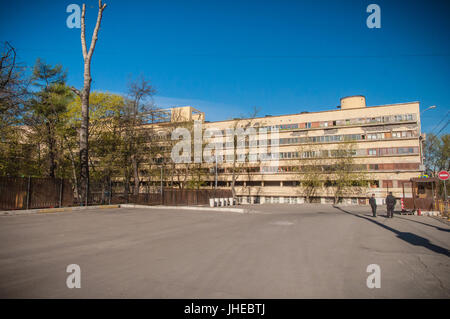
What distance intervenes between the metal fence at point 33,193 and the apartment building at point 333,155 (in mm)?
25254

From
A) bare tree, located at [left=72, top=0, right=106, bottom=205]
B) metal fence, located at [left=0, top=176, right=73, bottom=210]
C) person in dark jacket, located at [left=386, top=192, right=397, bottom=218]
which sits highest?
bare tree, located at [left=72, top=0, right=106, bottom=205]

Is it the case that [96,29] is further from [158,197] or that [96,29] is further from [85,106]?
[158,197]

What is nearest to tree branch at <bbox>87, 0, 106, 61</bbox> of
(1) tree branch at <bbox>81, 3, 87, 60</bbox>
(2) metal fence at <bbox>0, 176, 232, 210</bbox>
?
(1) tree branch at <bbox>81, 3, 87, 60</bbox>

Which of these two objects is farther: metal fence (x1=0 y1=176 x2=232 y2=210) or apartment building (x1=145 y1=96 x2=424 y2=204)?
apartment building (x1=145 y1=96 x2=424 y2=204)

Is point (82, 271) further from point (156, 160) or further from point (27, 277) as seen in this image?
point (156, 160)

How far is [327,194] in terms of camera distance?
59.3 m

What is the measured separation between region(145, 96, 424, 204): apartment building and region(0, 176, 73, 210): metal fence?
25.3 m

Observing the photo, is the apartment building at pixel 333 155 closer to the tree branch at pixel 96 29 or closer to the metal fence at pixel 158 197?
the metal fence at pixel 158 197

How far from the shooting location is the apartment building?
53781 millimetres

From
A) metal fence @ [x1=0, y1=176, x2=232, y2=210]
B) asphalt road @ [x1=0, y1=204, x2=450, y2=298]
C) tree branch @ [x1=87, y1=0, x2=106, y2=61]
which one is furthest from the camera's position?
tree branch @ [x1=87, y1=0, x2=106, y2=61]

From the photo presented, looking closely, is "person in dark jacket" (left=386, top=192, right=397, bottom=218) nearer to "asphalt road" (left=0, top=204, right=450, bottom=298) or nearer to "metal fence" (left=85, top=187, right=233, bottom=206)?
"asphalt road" (left=0, top=204, right=450, bottom=298)

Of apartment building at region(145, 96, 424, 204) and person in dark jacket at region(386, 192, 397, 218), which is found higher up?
apartment building at region(145, 96, 424, 204)

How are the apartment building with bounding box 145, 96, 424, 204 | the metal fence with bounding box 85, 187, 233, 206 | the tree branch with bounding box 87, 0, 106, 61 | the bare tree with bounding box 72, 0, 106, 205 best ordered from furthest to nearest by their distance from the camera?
the apartment building with bounding box 145, 96, 424, 204 → the metal fence with bounding box 85, 187, 233, 206 → the tree branch with bounding box 87, 0, 106, 61 → the bare tree with bounding box 72, 0, 106, 205
